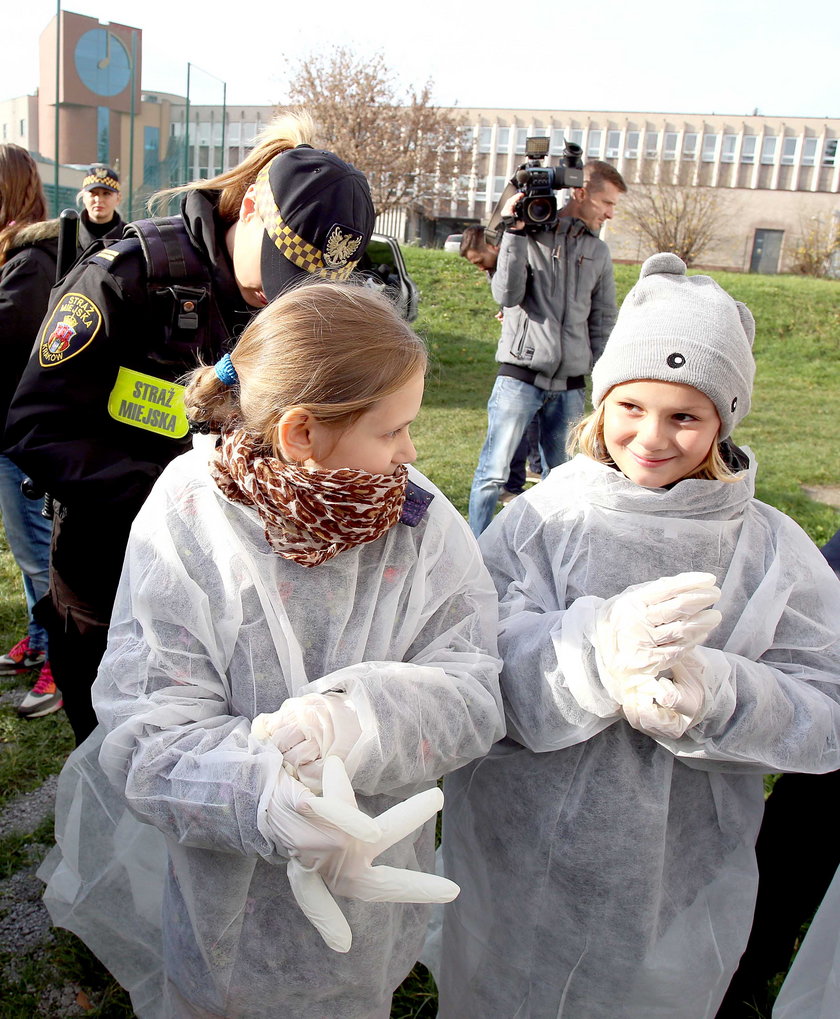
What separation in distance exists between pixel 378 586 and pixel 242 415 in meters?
0.37

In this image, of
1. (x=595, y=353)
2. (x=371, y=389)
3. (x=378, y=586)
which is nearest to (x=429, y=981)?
(x=378, y=586)

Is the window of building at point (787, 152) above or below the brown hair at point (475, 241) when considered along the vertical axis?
above

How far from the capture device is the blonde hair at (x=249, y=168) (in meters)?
1.91

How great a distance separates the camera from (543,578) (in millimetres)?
1695

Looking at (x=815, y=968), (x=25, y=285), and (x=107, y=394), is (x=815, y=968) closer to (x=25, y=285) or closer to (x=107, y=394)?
(x=107, y=394)

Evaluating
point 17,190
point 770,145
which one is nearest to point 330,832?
point 17,190

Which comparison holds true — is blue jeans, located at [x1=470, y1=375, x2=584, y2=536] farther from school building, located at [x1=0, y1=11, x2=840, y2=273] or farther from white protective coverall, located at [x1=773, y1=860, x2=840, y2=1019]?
white protective coverall, located at [x1=773, y1=860, x2=840, y2=1019]

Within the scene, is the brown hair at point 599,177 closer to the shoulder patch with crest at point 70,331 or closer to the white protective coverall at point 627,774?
the white protective coverall at point 627,774

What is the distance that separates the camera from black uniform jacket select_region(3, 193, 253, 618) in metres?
1.75

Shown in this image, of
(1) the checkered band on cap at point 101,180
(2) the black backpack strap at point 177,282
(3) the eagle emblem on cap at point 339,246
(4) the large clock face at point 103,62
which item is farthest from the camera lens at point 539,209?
(4) the large clock face at point 103,62

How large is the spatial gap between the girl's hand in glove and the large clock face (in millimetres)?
9745

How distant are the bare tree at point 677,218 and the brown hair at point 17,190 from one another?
21192 mm

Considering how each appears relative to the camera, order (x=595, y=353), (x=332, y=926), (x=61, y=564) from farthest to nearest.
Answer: (x=595, y=353) < (x=61, y=564) < (x=332, y=926)

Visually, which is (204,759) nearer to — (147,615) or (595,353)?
(147,615)
